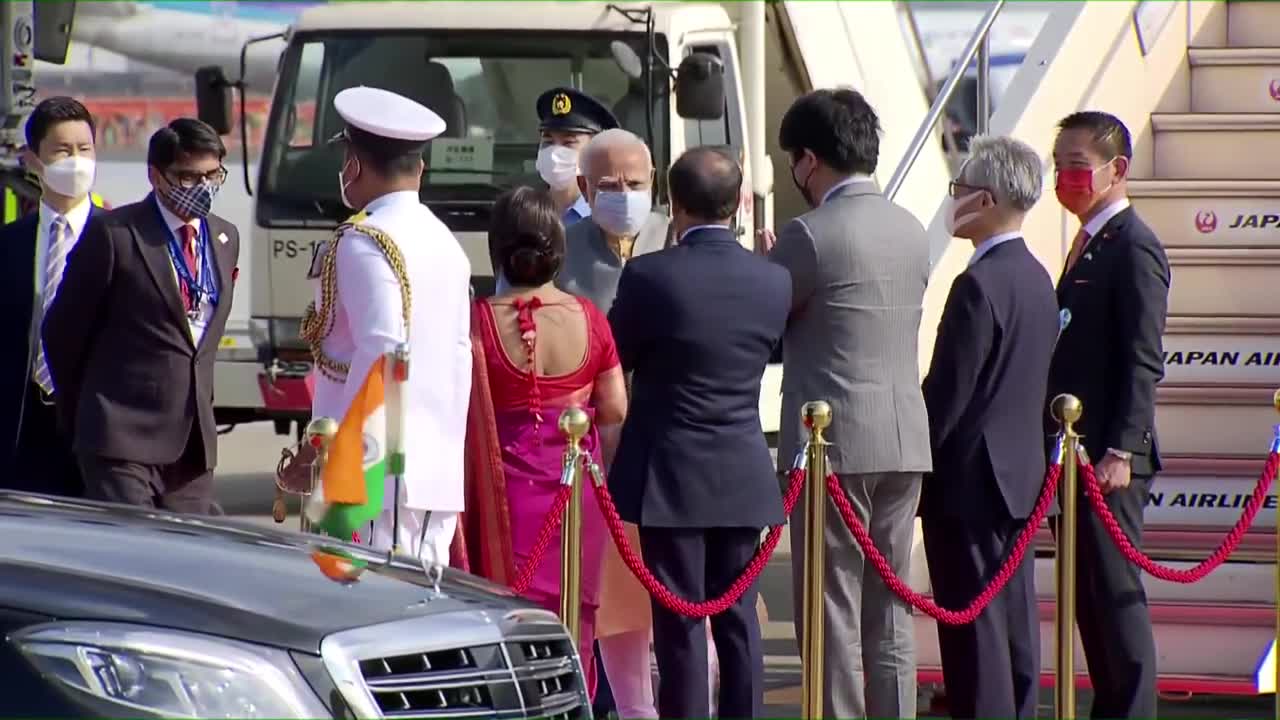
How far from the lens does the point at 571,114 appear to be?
797 centimetres

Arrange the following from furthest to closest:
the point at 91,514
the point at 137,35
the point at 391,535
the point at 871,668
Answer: the point at 137,35 → the point at 871,668 → the point at 391,535 → the point at 91,514

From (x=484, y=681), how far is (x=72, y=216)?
3.17m

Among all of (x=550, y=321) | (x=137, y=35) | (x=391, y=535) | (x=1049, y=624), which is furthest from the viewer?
(x=137, y=35)

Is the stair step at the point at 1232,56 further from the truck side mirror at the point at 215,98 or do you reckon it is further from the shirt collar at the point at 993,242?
the truck side mirror at the point at 215,98

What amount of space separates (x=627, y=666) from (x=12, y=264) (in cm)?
227

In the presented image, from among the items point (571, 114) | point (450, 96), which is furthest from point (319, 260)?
point (450, 96)

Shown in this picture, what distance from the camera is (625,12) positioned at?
1150 centimetres

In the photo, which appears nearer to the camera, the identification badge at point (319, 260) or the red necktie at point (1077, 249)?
the identification badge at point (319, 260)

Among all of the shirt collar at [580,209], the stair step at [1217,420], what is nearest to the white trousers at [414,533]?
the shirt collar at [580,209]

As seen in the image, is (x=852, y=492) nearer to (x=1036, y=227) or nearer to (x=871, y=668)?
(x=871, y=668)

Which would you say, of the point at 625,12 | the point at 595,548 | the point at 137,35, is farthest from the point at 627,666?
the point at 137,35

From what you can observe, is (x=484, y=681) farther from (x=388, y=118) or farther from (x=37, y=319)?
(x=37, y=319)

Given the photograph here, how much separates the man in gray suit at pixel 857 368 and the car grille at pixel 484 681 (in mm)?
1784

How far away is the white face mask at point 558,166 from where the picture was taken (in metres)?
7.72
